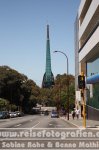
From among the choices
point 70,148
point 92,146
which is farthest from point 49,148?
point 92,146

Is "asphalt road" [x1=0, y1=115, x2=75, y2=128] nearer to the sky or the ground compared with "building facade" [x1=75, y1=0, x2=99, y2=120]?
nearer to the ground

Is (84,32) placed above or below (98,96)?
above

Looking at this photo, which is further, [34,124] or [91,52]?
[91,52]

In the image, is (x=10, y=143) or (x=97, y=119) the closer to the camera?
(x=10, y=143)

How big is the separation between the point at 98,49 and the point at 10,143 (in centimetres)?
3846

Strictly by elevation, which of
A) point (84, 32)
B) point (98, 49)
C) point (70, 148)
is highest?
point (84, 32)

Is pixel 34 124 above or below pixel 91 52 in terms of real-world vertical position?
below

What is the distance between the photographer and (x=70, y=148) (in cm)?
1825

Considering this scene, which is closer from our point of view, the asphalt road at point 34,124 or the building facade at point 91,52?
the asphalt road at point 34,124

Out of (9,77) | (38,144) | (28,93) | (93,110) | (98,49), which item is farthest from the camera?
(28,93)

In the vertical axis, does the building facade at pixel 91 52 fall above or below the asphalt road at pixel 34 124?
above

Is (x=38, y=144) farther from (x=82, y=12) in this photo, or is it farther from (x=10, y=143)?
(x=82, y=12)

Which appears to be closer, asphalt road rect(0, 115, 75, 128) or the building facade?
asphalt road rect(0, 115, 75, 128)

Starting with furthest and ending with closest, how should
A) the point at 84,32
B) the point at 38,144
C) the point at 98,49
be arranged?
the point at 84,32, the point at 98,49, the point at 38,144
